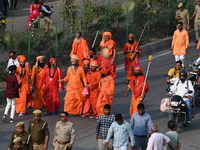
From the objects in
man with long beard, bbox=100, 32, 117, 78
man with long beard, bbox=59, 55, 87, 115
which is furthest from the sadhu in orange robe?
man with long beard, bbox=100, 32, 117, 78

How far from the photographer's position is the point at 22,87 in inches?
607

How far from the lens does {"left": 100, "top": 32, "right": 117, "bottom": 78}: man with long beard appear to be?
1698 centimetres

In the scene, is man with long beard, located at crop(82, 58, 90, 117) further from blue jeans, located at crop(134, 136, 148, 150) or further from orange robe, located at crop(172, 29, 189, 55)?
orange robe, located at crop(172, 29, 189, 55)

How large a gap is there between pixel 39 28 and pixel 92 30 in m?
2.14

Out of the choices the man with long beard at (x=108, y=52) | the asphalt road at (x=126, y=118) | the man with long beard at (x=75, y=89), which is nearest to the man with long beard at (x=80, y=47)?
the man with long beard at (x=108, y=52)

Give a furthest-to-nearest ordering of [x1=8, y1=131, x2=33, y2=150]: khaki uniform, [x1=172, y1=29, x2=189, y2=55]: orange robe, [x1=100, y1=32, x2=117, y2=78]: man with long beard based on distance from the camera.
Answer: [x1=172, y1=29, x2=189, y2=55]: orange robe, [x1=100, y1=32, x2=117, y2=78]: man with long beard, [x1=8, y1=131, x2=33, y2=150]: khaki uniform

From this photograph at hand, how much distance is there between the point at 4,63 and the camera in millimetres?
18125

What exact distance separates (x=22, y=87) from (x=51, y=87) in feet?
2.60

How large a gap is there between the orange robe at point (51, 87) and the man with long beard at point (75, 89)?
328 millimetres

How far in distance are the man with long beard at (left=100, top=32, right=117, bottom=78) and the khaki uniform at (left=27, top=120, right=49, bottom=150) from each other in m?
6.08

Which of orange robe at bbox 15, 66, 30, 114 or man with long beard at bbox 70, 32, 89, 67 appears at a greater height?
man with long beard at bbox 70, 32, 89, 67

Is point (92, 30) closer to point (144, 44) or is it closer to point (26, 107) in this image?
point (144, 44)

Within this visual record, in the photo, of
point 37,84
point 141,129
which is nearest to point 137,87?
point 141,129

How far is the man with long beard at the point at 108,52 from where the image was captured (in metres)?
17.0
